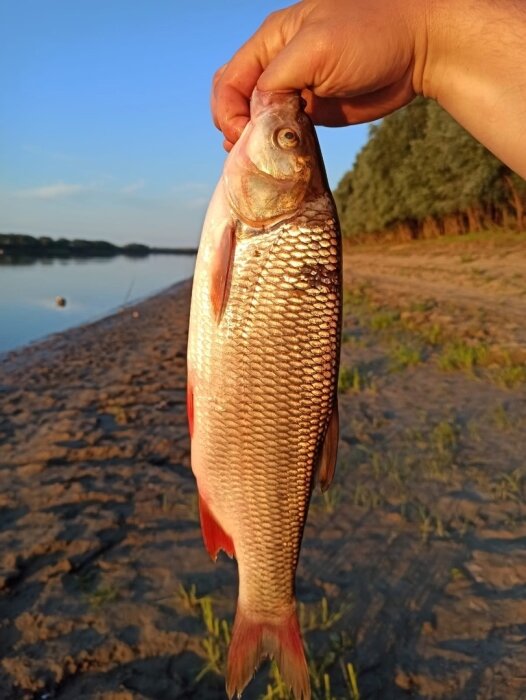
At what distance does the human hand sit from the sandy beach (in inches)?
102

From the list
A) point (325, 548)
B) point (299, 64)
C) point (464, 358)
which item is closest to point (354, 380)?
point (464, 358)

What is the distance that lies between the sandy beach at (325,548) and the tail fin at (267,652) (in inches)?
21.1

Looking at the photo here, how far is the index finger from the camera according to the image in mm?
2352

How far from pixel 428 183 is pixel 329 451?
34176 mm

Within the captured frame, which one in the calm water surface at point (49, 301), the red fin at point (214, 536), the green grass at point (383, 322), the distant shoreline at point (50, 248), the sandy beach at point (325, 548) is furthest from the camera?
the distant shoreline at point (50, 248)

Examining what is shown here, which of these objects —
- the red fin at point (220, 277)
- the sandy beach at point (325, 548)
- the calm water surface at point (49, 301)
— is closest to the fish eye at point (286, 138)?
the red fin at point (220, 277)

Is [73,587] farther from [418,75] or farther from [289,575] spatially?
[418,75]

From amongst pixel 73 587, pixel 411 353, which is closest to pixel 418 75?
pixel 73 587

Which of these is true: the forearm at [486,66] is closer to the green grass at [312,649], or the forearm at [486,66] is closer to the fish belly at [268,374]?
the fish belly at [268,374]

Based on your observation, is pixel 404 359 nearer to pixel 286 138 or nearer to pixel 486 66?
pixel 486 66

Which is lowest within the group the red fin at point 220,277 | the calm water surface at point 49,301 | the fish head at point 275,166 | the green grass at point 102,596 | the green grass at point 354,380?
the calm water surface at point 49,301

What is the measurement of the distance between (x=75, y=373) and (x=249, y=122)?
978cm

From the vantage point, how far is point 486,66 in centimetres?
222

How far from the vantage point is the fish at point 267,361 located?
6.93 feet
